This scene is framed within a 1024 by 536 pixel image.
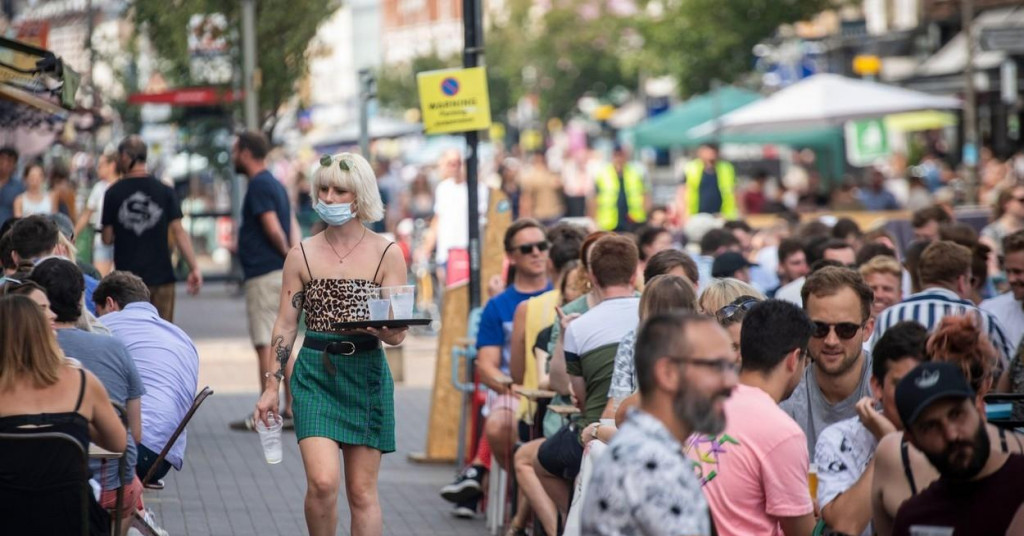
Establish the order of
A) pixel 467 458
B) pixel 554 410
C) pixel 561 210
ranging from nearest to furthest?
1. pixel 554 410
2. pixel 467 458
3. pixel 561 210

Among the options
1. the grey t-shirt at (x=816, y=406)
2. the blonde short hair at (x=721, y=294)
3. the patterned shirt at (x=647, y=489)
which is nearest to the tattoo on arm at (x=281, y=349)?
the blonde short hair at (x=721, y=294)

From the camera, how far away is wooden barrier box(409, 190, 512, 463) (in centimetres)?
1177

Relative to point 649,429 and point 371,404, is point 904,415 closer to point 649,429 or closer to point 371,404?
point 649,429

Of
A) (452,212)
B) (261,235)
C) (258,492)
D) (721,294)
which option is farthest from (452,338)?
(452,212)

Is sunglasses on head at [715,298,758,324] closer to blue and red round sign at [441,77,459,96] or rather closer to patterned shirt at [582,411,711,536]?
patterned shirt at [582,411,711,536]

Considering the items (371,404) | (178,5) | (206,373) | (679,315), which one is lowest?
(206,373)

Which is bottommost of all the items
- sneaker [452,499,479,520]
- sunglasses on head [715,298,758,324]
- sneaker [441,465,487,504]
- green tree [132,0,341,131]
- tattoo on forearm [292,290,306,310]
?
sneaker [452,499,479,520]

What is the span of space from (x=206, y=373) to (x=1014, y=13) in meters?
24.6

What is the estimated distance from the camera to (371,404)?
23.4ft

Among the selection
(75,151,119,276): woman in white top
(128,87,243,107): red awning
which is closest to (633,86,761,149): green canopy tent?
(128,87,243,107): red awning

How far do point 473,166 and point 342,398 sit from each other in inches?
189

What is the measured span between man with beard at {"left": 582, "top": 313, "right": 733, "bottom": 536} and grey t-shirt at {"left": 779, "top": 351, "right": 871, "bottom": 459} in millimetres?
2420

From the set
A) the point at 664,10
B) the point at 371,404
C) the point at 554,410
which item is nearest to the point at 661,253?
the point at 554,410

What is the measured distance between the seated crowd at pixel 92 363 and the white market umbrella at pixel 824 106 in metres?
16.0
